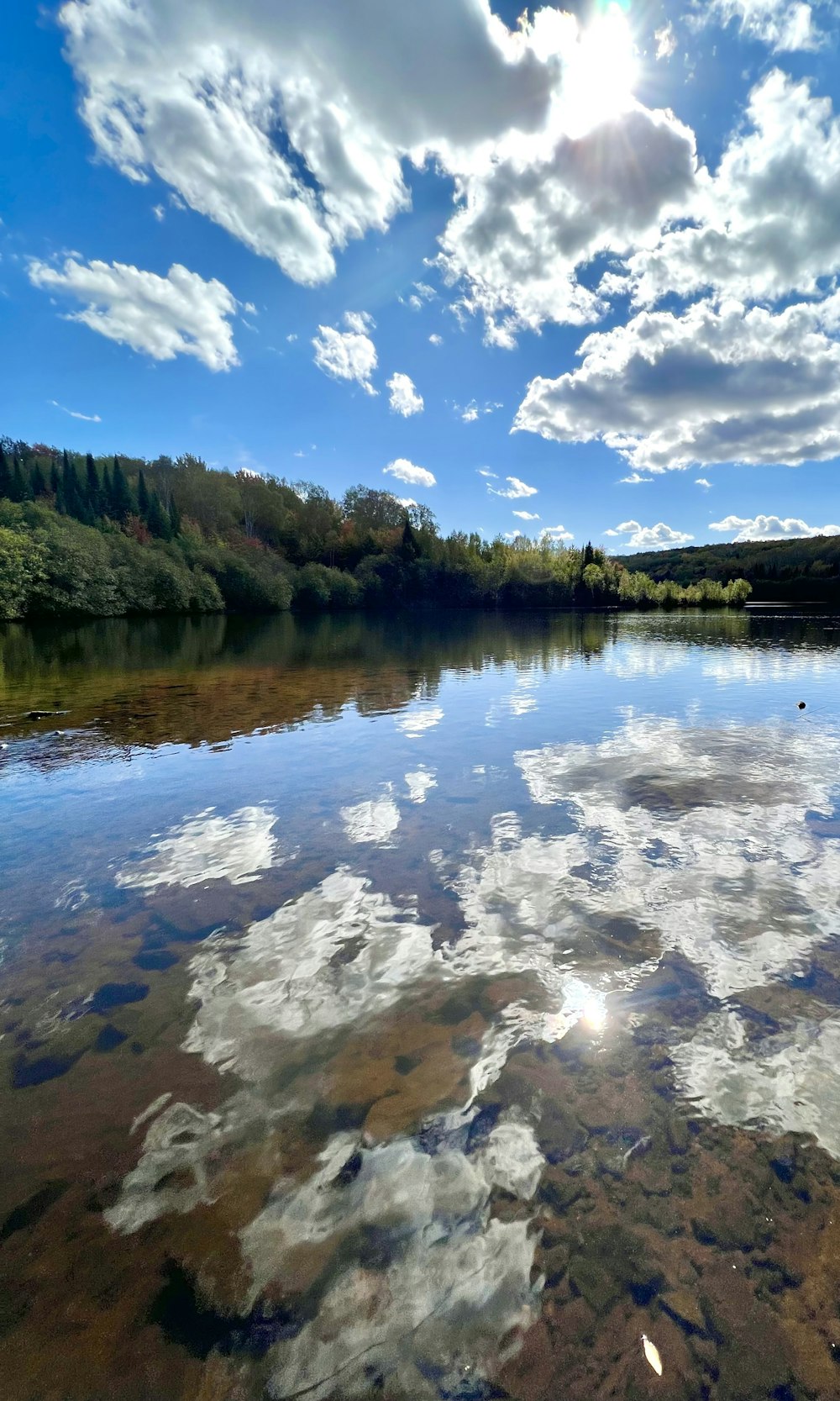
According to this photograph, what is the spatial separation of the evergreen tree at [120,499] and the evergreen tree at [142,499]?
4.87 ft

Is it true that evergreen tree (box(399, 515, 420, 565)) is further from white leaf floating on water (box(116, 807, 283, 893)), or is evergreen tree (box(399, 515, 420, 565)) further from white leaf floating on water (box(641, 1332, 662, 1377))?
white leaf floating on water (box(641, 1332, 662, 1377))

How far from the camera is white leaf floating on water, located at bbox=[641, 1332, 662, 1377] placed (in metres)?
3.03

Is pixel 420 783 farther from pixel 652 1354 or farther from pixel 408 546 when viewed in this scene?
pixel 408 546

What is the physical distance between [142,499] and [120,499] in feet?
14.3

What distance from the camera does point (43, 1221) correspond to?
3.82 metres

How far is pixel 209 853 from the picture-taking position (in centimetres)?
952

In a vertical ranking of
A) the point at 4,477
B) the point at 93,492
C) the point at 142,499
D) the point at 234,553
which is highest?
the point at 4,477

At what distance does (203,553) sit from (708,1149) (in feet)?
368

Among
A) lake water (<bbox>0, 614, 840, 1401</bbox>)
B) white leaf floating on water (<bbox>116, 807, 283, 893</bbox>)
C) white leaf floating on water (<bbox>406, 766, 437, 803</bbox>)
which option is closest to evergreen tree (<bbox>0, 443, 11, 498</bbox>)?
lake water (<bbox>0, 614, 840, 1401</bbox>)

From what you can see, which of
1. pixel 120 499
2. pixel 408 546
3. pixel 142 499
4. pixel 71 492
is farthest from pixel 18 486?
pixel 408 546

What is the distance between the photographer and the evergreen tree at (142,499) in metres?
116

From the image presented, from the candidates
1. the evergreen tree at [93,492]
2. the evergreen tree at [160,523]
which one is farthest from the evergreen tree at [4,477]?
the evergreen tree at [160,523]

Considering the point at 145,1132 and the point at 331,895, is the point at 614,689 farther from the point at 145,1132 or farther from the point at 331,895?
the point at 145,1132

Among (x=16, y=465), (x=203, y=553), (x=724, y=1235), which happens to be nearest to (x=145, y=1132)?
(x=724, y=1235)
